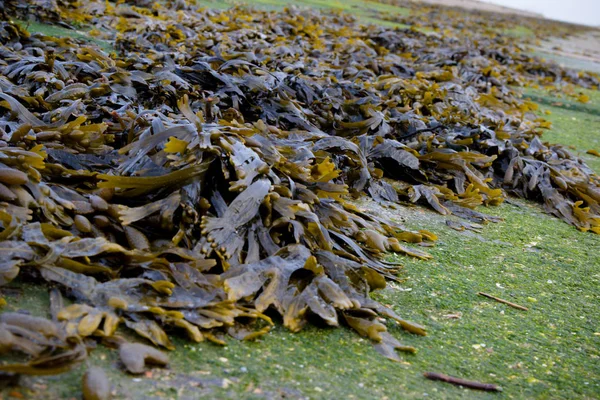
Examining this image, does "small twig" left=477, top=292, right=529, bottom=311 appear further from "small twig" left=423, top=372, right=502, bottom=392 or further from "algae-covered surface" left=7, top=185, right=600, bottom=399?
"small twig" left=423, top=372, right=502, bottom=392

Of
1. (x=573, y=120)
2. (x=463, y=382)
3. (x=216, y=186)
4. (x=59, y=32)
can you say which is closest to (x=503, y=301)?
(x=463, y=382)

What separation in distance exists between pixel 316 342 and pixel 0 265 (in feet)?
2.35

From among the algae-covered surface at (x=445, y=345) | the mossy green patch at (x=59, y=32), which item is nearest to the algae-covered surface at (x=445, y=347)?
the algae-covered surface at (x=445, y=345)

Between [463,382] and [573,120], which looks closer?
[463,382]

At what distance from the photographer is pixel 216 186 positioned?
1689 mm

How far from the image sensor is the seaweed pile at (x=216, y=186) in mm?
1295

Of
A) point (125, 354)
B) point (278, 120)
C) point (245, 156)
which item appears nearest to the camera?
point (125, 354)

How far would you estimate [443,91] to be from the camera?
384cm

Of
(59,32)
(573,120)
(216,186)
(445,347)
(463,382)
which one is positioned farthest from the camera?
(573,120)

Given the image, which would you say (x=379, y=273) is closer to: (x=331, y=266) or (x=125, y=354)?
(x=331, y=266)

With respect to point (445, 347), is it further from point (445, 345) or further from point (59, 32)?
point (59, 32)

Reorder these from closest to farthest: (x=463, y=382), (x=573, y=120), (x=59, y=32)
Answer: (x=463, y=382) → (x=59, y=32) → (x=573, y=120)

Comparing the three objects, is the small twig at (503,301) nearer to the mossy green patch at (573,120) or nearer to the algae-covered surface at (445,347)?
the algae-covered surface at (445,347)

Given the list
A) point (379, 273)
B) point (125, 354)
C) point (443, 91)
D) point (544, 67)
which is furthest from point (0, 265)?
point (544, 67)
